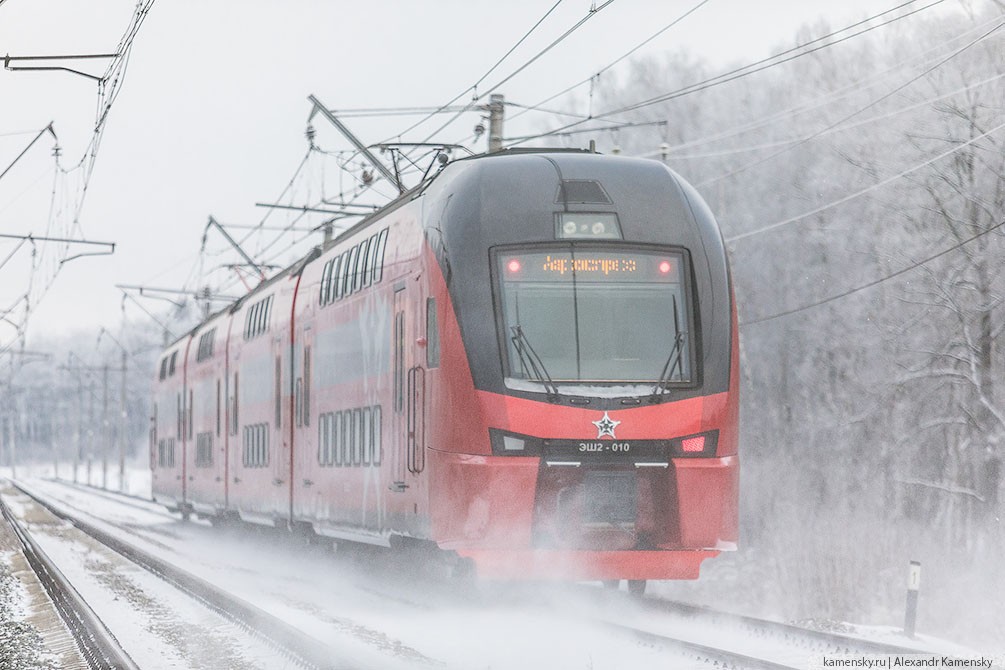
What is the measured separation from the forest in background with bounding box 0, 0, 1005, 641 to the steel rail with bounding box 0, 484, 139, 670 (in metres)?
8.05

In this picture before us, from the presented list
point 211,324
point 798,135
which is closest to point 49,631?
point 211,324

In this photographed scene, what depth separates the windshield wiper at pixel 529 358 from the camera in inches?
460

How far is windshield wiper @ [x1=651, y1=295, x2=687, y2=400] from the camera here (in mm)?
11844

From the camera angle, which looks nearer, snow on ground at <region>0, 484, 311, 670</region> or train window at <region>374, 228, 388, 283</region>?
snow on ground at <region>0, 484, 311, 670</region>

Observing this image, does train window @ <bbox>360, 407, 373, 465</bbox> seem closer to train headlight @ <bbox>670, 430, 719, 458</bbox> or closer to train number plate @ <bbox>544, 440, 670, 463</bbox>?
train number plate @ <bbox>544, 440, 670, 463</bbox>

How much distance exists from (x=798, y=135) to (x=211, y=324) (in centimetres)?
2089

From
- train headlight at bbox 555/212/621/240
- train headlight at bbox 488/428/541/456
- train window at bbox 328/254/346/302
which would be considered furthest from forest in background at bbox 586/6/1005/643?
train window at bbox 328/254/346/302

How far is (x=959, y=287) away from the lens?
27.3 metres

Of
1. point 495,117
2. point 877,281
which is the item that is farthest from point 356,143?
point 877,281

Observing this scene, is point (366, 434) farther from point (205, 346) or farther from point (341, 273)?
point (205, 346)

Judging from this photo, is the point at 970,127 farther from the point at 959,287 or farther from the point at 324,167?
the point at 324,167

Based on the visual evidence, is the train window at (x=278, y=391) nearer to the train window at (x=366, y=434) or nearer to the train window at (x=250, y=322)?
the train window at (x=250, y=322)

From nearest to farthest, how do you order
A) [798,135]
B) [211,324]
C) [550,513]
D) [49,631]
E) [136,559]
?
[550,513] < [49,631] < [136,559] < [211,324] < [798,135]

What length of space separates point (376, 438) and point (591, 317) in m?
3.60
